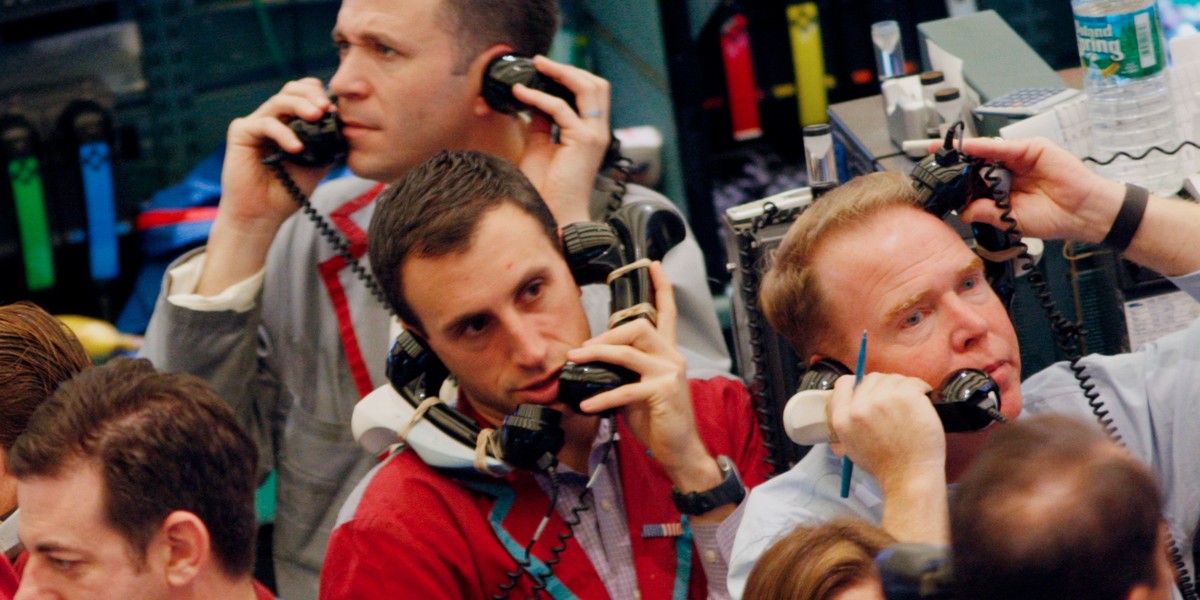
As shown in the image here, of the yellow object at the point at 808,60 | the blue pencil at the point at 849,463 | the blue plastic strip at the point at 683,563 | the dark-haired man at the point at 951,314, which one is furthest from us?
the yellow object at the point at 808,60

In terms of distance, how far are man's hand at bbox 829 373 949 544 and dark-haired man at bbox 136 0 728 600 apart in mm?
660

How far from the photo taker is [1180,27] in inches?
122

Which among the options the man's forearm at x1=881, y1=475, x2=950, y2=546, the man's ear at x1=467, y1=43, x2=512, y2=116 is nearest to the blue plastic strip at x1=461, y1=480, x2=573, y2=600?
the man's forearm at x1=881, y1=475, x2=950, y2=546

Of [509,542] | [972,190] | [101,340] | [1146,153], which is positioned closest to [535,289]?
[509,542]

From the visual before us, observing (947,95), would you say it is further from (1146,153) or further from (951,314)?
(951,314)

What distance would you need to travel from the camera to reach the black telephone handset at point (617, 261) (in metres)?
1.91

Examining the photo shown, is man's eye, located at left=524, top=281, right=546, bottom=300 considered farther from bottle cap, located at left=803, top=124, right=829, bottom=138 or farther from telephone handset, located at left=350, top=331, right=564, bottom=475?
bottle cap, located at left=803, top=124, right=829, bottom=138

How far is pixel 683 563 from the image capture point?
1.99 meters

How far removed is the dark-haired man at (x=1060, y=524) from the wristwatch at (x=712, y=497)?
2.96ft

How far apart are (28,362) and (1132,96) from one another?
5.37 feet

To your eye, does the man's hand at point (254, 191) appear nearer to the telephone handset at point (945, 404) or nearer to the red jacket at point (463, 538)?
the red jacket at point (463, 538)

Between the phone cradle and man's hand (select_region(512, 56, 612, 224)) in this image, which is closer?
the phone cradle

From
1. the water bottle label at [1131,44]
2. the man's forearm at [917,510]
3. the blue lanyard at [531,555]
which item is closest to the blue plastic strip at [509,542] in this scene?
the blue lanyard at [531,555]

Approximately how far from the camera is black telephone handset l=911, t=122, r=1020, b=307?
6.27ft
